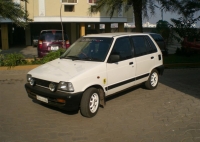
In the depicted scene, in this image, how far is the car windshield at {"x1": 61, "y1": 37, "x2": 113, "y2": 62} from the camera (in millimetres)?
5430

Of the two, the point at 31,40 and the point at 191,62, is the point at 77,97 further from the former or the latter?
the point at 31,40

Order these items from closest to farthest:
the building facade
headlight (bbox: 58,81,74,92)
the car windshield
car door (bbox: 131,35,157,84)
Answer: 1. headlight (bbox: 58,81,74,92)
2. the car windshield
3. car door (bbox: 131,35,157,84)
4. the building facade

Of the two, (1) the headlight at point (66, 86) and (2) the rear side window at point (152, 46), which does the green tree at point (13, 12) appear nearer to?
(2) the rear side window at point (152, 46)

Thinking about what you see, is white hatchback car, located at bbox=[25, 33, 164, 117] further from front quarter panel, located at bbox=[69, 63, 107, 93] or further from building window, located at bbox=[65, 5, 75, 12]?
building window, located at bbox=[65, 5, 75, 12]

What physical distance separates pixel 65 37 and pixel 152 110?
805 centimetres

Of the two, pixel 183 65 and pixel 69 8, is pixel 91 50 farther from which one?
pixel 69 8

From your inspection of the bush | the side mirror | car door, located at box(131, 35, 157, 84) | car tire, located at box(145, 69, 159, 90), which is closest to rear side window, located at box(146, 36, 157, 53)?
car door, located at box(131, 35, 157, 84)

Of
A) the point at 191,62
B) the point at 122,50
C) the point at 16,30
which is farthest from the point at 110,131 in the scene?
the point at 16,30

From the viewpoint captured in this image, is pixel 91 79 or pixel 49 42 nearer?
pixel 91 79

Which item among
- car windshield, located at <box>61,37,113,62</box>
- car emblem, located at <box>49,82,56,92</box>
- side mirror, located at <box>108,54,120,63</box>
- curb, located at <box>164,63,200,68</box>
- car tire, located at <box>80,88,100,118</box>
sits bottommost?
car tire, located at <box>80,88,100,118</box>

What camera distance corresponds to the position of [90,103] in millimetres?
4914

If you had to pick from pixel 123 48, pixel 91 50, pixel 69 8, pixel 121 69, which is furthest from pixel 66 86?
pixel 69 8

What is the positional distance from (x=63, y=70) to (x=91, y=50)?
1.01 m

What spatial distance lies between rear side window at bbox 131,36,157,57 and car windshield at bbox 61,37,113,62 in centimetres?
90
